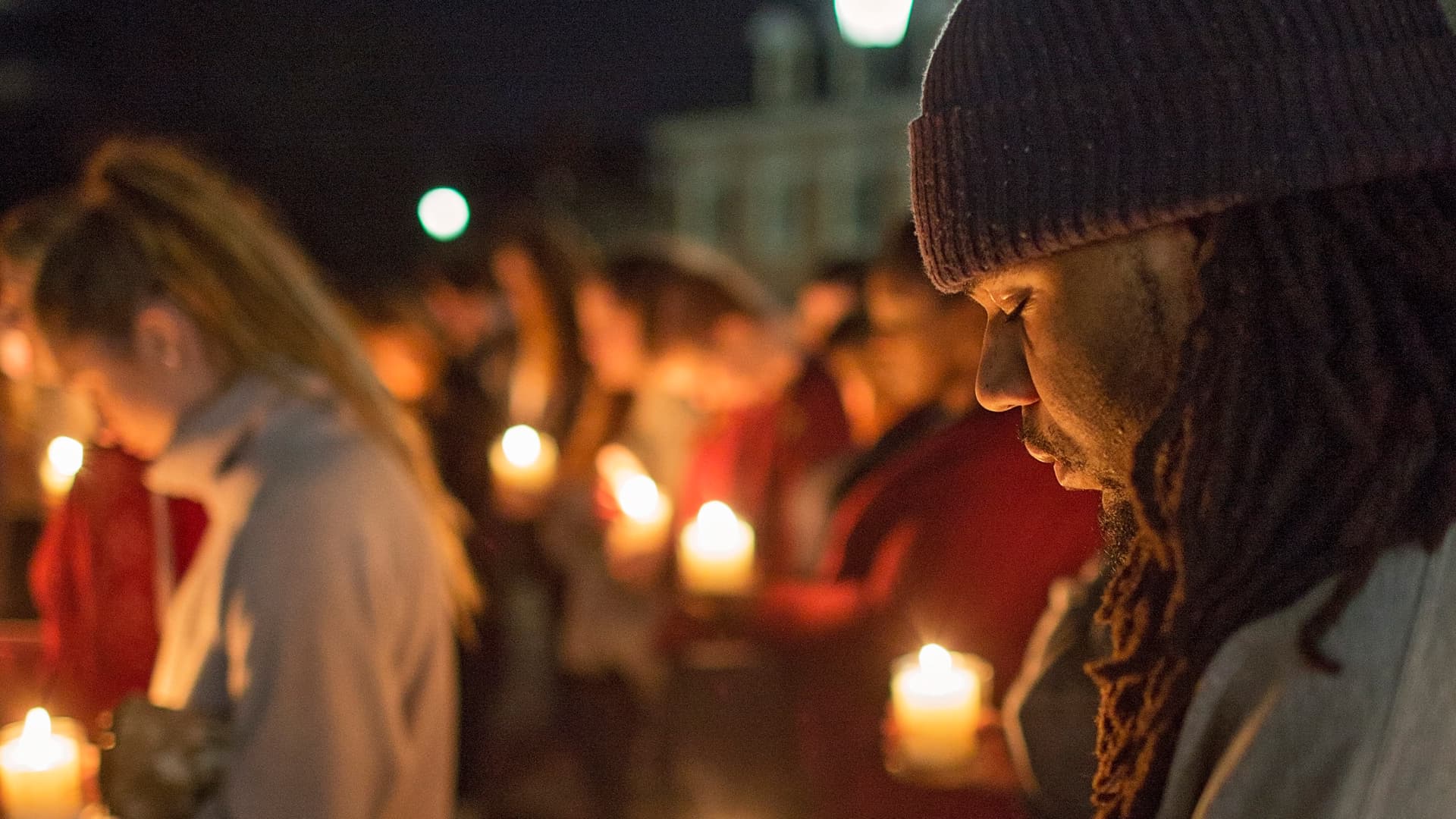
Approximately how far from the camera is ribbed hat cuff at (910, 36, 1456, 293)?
1146 millimetres

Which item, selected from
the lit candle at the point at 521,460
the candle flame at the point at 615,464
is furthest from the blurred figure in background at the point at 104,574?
the candle flame at the point at 615,464

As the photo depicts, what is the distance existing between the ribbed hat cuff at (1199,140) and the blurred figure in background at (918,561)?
5.44ft

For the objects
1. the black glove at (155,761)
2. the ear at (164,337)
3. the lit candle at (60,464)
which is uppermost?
the lit candle at (60,464)

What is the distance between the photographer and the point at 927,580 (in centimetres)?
329

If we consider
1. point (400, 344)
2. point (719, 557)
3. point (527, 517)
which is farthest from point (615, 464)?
point (400, 344)

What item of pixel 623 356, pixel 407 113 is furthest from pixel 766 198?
pixel 623 356

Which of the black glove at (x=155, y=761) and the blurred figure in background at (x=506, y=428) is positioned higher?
the blurred figure in background at (x=506, y=428)

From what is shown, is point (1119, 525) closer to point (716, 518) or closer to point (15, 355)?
point (716, 518)

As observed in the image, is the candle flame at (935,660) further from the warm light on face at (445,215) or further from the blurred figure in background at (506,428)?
the warm light on face at (445,215)

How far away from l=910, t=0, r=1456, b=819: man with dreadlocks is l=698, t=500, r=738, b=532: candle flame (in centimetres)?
305

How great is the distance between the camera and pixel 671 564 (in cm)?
530

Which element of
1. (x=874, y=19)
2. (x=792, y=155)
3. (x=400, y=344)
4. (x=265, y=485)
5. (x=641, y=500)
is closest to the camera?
(x=265, y=485)

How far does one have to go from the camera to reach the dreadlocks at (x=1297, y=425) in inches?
41.5

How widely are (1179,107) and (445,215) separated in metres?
14.6
